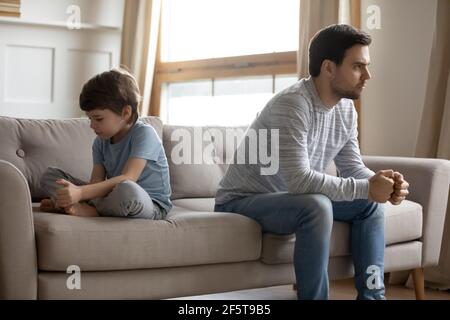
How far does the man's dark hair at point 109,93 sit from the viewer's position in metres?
2.23

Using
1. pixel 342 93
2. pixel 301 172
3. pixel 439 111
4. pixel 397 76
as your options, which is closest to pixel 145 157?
pixel 301 172

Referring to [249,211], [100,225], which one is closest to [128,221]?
Result: [100,225]

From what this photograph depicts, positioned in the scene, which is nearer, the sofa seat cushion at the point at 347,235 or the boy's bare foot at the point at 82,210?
the boy's bare foot at the point at 82,210

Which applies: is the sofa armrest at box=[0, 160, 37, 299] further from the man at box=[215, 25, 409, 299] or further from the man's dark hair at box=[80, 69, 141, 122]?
the man at box=[215, 25, 409, 299]

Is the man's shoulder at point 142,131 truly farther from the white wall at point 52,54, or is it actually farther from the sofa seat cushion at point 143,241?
the white wall at point 52,54

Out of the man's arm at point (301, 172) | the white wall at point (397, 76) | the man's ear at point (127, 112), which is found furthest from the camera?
the white wall at point (397, 76)

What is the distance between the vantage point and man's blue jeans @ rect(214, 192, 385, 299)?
6.94ft

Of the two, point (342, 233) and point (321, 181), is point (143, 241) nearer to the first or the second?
point (321, 181)

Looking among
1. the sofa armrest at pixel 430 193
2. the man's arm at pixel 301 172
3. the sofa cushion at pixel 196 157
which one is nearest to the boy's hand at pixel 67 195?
the man's arm at pixel 301 172

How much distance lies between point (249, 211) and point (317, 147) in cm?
31

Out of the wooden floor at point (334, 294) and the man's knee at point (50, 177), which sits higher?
the man's knee at point (50, 177)

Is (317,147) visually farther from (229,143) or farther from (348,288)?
(348,288)

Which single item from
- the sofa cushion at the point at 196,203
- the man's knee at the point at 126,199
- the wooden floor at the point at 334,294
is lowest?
the wooden floor at the point at 334,294

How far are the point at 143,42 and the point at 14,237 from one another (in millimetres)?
2851
